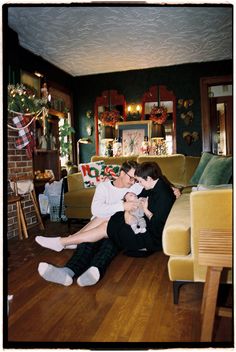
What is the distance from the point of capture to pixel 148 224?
2400 millimetres

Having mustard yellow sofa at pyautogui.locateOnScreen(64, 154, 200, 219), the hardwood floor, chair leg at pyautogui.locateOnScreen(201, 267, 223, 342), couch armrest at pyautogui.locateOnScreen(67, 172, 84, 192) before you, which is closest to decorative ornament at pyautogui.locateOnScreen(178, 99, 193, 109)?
mustard yellow sofa at pyautogui.locateOnScreen(64, 154, 200, 219)

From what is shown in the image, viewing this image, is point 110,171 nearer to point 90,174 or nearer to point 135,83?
point 90,174

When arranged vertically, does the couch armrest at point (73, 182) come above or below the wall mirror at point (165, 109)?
below

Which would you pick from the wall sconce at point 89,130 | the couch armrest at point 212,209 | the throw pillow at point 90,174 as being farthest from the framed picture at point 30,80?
the couch armrest at point 212,209

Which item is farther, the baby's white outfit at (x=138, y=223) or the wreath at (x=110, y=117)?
the wreath at (x=110, y=117)

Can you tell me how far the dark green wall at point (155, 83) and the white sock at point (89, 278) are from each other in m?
4.46

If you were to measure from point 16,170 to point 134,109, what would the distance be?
3260 mm

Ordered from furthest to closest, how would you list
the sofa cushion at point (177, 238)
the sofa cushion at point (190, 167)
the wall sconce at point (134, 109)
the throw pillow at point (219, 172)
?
the wall sconce at point (134, 109), the sofa cushion at point (190, 167), the throw pillow at point (219, 172), the sofa cushion at point (177, 238)

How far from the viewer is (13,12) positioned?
12.0 feet

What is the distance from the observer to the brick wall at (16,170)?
Result: 3816 millimetres

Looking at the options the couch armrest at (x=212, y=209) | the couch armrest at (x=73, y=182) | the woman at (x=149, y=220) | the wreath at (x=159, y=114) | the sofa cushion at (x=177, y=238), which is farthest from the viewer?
the wreath at (x=159, y=114)

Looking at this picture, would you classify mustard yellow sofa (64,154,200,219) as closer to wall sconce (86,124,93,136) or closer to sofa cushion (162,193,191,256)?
wall sconce (86,124,93,136)

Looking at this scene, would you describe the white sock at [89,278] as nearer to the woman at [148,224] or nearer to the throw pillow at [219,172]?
the woman at [148,224]

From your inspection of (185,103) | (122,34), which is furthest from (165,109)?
(122,34)
